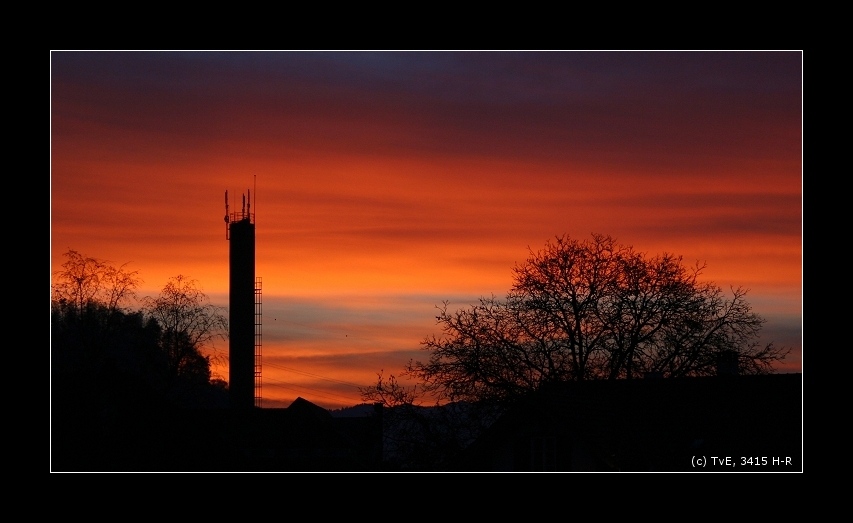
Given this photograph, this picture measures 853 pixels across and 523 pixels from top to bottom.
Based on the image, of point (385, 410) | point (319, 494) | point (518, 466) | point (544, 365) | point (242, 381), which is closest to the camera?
point (319, 494)

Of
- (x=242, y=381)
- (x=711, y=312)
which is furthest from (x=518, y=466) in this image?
(x=242, y=381)

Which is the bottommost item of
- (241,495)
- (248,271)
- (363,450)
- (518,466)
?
(363,450)

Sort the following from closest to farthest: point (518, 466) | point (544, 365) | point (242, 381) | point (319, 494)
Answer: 1. point (319, 494)
2. point (518, 466)
3. point (544, 365)
4. point (242, 381)

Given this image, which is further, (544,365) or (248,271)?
(248,271)

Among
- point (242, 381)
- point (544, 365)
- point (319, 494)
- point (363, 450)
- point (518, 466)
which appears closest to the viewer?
point (319, 494)

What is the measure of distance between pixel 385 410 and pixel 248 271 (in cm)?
2183

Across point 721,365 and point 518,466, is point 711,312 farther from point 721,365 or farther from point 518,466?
point 518,466

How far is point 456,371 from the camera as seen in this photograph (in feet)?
88.6

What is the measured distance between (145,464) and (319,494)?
Result: 986 inches

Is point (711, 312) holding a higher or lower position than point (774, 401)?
higher

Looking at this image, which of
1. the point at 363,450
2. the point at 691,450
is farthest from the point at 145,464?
the point at 363,450

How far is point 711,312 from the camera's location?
28703 millimetres

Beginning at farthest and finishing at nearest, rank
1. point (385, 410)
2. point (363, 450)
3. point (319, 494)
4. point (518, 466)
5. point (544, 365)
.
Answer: point (363, 450) → point (544, 365) → point (385, 410) → point (518, 466) → point (319, 494)

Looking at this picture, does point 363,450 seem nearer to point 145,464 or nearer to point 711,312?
point 145,464
